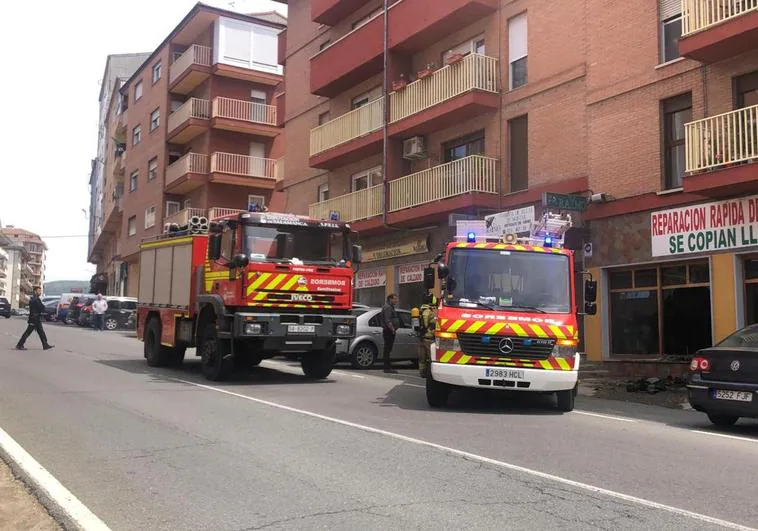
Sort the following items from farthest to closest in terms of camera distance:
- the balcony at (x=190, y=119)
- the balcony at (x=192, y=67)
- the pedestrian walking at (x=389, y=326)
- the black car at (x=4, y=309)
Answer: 1. the black car at (x=4, y=309)
2. the balcony at (x=192, y=67)
3. the balcony at (x=190, y=119)
4. the pedestrian walking at (x=389, y=326)

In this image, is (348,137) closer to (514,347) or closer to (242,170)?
(242,170)

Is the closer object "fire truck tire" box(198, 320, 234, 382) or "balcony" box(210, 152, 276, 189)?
"fire truck tire" box(198, 320, 234, 382)

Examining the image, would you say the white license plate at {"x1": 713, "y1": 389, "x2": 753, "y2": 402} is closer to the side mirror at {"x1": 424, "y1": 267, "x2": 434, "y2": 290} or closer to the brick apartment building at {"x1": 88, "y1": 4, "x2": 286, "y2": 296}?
the side mirror at {"x1": 424, "y1": 267, "x2": 434, "y2": 290}

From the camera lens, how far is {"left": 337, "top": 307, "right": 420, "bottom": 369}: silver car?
17016 millimetres

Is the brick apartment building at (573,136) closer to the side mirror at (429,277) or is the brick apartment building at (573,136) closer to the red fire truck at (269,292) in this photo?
A: the red fire truck at (269,292)

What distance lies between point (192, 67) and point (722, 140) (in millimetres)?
30957

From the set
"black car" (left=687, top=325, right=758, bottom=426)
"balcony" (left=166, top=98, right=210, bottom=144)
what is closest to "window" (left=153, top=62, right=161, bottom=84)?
"balcony" (left=166, top=98, right=210, bottom=144)

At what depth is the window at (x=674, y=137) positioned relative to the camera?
15.5 meters

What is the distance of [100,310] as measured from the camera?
33.1 m

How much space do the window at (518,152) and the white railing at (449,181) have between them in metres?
0.48

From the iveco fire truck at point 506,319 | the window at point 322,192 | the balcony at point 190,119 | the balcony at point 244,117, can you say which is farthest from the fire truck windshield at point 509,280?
the balcony at point 190,119

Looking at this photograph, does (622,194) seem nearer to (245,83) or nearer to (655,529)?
(655,529)

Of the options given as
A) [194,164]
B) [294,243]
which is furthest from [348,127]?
[194,164]

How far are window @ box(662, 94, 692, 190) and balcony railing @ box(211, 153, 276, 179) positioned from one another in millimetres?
26228
